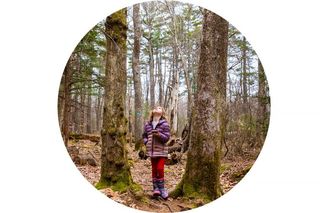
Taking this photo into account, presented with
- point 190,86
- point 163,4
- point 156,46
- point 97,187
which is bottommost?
point 97,187

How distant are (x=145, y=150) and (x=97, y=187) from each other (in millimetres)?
733

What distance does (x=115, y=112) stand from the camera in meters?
5.66

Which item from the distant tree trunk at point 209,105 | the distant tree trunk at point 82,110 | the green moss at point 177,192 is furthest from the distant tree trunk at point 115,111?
the distant tree trunk at point 209,105

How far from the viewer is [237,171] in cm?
557

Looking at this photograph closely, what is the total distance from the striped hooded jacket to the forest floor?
0.14 m

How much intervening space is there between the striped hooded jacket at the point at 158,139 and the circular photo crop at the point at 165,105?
0.04 ft

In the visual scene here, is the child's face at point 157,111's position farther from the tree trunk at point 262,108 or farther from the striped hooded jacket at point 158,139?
the tree trunk at point 262,108

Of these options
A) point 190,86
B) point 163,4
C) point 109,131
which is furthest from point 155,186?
point 163,4

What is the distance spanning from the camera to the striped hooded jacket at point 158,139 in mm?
5461

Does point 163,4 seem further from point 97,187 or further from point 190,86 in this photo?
point 97,187

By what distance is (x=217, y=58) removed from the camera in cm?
551

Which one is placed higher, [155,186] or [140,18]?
[140,18]

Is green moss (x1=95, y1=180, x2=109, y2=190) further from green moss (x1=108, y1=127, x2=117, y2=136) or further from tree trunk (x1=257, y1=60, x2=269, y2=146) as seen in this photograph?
tree trunk (x1=257, y1=60, x2=269, y2=146)

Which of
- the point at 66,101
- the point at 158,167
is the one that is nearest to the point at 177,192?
the point at 158,167
